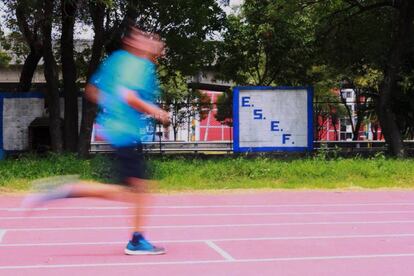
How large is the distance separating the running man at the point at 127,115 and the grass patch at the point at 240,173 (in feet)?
25.1

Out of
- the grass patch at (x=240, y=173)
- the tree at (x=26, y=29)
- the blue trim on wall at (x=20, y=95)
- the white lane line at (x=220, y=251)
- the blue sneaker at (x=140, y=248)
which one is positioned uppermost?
the tree at (x=26, y=29)

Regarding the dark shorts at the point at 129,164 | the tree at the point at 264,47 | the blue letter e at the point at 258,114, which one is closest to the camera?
the dark shorts at the point at 129,164

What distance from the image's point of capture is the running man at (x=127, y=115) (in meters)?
5.84

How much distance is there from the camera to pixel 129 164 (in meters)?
5.84

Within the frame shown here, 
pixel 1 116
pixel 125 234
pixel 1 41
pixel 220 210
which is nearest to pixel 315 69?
pixel 1 41

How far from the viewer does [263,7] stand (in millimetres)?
26281

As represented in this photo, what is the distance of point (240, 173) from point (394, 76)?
774 centimetres

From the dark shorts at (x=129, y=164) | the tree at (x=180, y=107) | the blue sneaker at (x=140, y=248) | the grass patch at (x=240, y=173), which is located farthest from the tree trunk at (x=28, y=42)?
the dark shorts at (x=129, y=164)

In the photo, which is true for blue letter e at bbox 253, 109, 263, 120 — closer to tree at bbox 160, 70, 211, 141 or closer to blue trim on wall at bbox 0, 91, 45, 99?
tree at bbox 160, 70, 211, 141

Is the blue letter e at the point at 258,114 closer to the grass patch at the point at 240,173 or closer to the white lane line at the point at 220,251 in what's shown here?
the grass patch at the point at 240,173

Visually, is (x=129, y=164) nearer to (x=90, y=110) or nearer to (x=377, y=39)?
(x=90, y=110)

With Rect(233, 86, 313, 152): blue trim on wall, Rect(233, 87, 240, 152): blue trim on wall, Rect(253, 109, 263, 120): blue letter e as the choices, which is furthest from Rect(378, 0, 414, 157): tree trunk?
Rect(233, 87, 240, 152): blue trim on wall

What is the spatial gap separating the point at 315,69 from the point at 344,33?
26.5 feet

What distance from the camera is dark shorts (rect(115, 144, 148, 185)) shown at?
5832 mm
